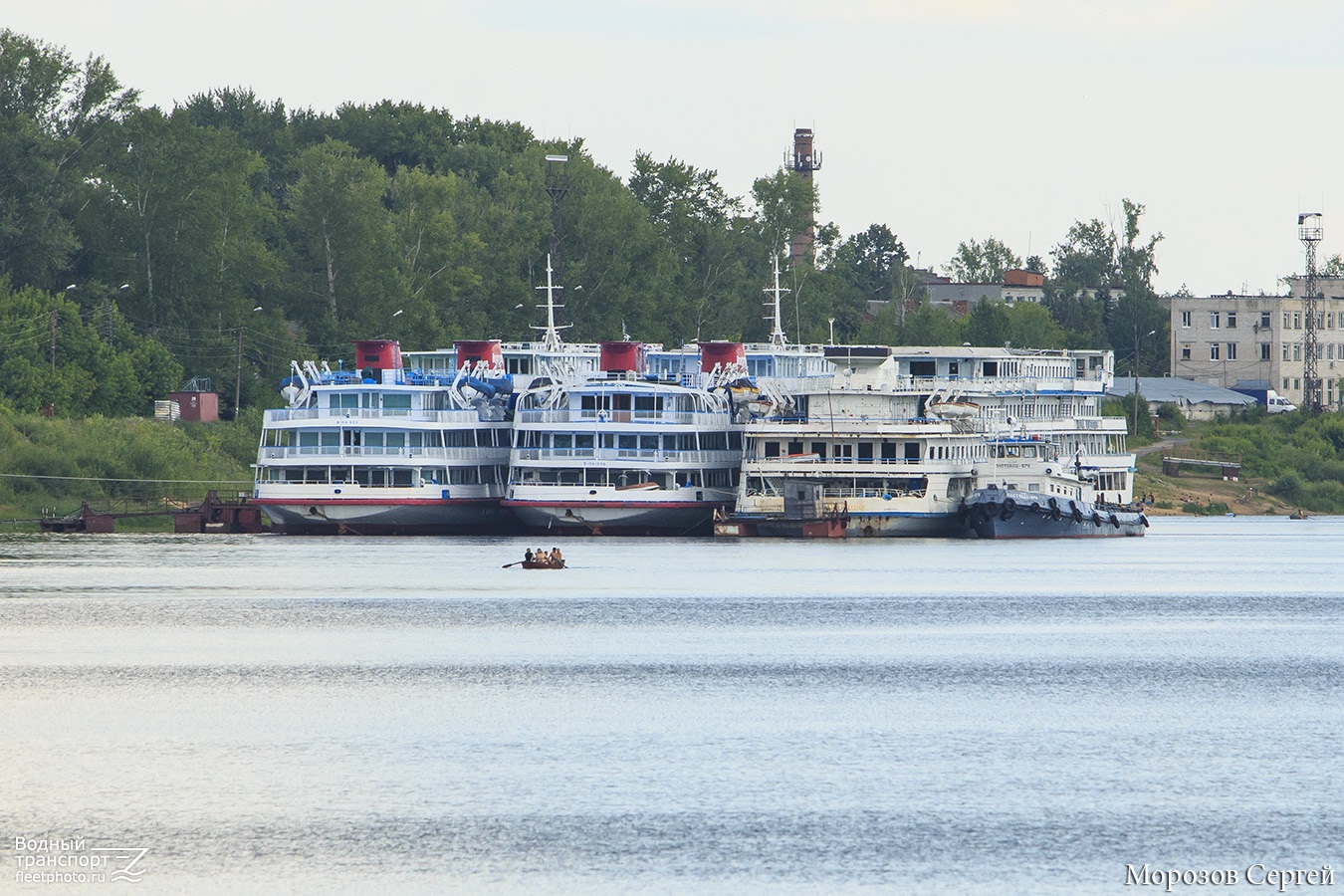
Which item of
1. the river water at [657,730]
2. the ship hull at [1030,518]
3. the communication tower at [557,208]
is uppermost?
the communication tower at [557,208]

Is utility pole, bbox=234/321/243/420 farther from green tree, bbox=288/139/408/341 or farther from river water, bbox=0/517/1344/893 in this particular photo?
river water, bbox=0/517/1344/893

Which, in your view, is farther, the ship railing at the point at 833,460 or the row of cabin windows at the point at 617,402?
the row of cabin windows at the point at 617,402

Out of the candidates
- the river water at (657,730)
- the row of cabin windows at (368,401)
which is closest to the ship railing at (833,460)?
the river water at (657,730)

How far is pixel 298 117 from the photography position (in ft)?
566

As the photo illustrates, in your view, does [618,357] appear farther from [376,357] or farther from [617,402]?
[376,357]

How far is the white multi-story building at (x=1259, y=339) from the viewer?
568ft

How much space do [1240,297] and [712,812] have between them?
5695 inches

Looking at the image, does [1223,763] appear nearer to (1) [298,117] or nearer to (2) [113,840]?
(2) [113,840]

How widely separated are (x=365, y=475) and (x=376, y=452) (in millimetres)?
1203

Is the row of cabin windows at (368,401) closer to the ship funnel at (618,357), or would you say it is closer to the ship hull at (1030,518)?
the ship funnel at (618,357)

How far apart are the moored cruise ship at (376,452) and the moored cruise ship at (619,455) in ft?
9.16

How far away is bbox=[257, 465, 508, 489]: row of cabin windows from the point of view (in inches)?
3824

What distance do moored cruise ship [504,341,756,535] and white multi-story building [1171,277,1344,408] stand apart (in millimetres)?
85520

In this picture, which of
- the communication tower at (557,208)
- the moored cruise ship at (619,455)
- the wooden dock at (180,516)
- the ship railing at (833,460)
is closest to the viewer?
the ship railing at (833,460)
